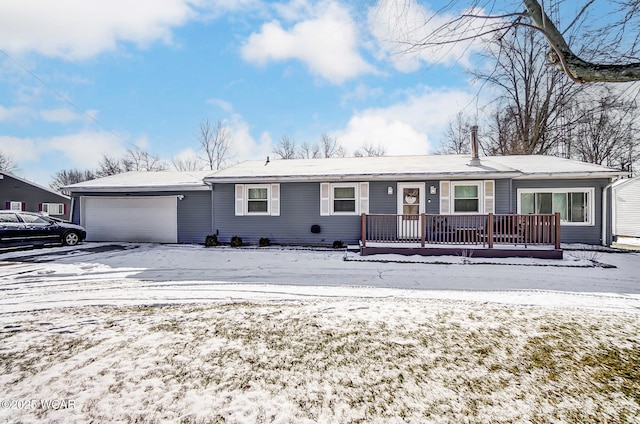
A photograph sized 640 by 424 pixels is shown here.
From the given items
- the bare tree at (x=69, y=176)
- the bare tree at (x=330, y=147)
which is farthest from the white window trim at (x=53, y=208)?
the bare tree at (x=69, y=176)

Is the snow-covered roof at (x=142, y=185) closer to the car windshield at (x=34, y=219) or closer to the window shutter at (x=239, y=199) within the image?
the window shutter at (x=239, y=199)

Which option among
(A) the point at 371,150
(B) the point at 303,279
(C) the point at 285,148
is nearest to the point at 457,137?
(A) the point at 371,150

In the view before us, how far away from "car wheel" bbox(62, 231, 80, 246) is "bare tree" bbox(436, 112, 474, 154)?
25.1 meters

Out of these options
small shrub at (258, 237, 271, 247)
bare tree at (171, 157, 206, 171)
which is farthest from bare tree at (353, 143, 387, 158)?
small shrub at (258, 237, 271, 247)

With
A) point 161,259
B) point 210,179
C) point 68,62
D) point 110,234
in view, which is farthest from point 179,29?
point 110,234

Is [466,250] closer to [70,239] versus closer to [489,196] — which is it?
[489,196]

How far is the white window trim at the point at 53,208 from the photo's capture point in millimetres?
19219

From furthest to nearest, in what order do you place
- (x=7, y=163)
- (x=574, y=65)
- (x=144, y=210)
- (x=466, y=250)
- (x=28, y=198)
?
1. (x=7, y=163)
2. (x=28, y=198)
3. (x=144, y=210)
4. (x=466, y=250)
5. (x=574, y=65)

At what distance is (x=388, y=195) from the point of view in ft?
34.6

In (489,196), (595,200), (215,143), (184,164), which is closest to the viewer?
(489,196)

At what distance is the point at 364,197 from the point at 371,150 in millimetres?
21352

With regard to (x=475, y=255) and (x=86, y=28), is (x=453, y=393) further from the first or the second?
(x=86, y=28)

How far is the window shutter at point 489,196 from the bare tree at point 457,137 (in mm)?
16505

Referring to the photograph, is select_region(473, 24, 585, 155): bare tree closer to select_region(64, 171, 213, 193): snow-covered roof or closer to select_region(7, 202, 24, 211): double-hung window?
select_region(64, 171, 213, 193): snow-covered roof
